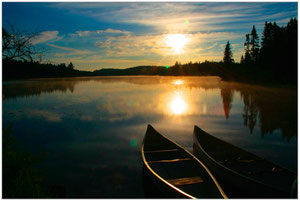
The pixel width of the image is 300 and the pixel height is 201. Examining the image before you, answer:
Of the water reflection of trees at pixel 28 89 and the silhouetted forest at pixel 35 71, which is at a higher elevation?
the silhouetted forest at pixel 35 71

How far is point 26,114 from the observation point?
25812 millimetres

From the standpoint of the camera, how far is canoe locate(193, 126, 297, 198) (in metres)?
7.39

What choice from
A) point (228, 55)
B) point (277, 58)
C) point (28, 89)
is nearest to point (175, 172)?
point (277, 58)

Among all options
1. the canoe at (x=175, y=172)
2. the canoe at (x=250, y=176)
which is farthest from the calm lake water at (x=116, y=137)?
the canoe at (x=250, y=176)

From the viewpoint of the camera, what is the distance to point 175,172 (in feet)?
32.3

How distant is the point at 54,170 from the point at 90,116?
534 inches

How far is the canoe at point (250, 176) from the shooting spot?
7.39m

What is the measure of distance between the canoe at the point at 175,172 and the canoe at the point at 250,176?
1.01 m

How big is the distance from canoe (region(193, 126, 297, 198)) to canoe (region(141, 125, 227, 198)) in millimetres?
1009

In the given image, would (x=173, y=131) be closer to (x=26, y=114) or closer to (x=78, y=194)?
(x=78, y=194)

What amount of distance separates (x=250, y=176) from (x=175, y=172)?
9.95 ft

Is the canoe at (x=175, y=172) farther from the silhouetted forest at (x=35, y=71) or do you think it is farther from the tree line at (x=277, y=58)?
the silhouetted forest at (x=35, y=71)

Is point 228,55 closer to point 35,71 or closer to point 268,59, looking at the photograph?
point 268,59

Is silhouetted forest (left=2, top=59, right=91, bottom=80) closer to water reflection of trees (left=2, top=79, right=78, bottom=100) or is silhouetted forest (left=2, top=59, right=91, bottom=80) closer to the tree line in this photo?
water reflection of trees (left=2, top=79, right=78, bottom=100)
